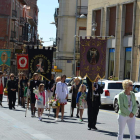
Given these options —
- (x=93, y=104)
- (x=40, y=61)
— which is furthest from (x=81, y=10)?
(x=93, y=104)

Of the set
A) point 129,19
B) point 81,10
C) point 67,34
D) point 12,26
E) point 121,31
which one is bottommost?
point 121,31

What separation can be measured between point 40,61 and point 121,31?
1822 cm

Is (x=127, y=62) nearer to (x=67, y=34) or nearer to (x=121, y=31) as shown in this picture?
(x=121, y=31)

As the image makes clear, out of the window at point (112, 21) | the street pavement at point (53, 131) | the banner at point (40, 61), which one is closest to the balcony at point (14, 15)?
the window at point (112, 21)

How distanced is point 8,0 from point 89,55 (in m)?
52.6

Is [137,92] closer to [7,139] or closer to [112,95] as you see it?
[112,95]

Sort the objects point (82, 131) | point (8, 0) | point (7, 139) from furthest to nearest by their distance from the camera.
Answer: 1. point (8, 0)
2. point (82, 131)
3. point (7, 139)

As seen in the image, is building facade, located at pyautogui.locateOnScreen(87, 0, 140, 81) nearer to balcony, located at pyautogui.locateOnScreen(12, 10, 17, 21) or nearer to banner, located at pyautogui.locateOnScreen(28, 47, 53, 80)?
banner, located at pyautogui.locateOnScreen(28, 47, 53, 80)

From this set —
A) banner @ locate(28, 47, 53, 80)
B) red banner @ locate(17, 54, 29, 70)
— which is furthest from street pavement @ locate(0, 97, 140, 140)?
red banner @ locate(17, 54, 29, 70)

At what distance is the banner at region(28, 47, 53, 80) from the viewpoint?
20.0 metres

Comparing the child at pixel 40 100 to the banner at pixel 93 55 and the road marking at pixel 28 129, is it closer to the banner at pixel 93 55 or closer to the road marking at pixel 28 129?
the road marking at pixel 28 129

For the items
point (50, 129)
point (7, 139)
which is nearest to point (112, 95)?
point (50, 129)

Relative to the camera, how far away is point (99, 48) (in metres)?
15.4

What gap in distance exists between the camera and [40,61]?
20.0 meters
